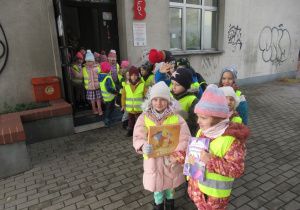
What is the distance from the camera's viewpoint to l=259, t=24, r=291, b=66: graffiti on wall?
33.7 ft

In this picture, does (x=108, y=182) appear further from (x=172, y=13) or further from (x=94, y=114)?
(x=172, y=13)

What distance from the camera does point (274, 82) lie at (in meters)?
11.1

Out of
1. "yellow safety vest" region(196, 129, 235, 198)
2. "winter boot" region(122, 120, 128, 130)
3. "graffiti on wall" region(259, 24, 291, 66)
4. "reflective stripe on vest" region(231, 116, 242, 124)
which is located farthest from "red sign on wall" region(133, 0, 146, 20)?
"graffiti on wall" region(259, 24, 291, 66)

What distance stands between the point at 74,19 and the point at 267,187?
31.3 feet

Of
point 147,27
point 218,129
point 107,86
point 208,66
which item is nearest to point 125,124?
point 107,86

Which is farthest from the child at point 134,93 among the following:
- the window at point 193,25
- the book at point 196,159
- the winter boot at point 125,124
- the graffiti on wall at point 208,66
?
the graffiti on wall at point 208,66

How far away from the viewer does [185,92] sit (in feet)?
8.57

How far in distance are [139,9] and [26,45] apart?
301 centimetres

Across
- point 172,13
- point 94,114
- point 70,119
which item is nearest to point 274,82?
point 172,13

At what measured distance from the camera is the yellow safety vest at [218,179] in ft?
5.22

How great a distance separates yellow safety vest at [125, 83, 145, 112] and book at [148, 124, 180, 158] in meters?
2.33

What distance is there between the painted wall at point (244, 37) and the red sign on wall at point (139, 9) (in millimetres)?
111

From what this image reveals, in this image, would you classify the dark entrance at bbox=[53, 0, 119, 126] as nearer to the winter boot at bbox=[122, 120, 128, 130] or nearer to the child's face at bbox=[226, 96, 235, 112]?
the winter boot at bbox=[122, 120, 128, 130]

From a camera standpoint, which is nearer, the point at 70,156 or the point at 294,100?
the point at 70,156
